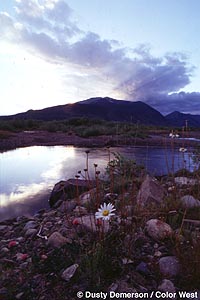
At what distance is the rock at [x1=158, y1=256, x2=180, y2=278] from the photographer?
94.2 inches

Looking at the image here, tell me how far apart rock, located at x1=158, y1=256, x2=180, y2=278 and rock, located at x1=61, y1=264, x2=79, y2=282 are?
69cm

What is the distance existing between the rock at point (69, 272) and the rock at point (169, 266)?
693 millimetres

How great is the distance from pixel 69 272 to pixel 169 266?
2.65 feet

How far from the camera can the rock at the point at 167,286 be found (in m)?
2.23

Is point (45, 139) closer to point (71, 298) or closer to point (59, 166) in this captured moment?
point (59, 166)

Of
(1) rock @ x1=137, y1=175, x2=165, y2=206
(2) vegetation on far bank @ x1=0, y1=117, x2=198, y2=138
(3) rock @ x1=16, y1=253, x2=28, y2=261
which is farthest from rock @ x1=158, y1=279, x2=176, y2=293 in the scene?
(2) vegetation on far bank @ x1=0, y1=117, x2=198, y2=138

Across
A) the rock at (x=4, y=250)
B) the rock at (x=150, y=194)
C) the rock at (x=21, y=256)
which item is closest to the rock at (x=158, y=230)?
the rock at (x=150, y=194)

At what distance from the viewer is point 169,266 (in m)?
2.45

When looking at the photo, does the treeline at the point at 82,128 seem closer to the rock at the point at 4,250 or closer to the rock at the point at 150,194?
the rock at the point at 150,194

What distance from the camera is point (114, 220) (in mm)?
3172

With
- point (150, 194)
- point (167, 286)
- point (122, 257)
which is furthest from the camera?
point (150, 194)

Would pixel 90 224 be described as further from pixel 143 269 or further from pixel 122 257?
pixel 143 269

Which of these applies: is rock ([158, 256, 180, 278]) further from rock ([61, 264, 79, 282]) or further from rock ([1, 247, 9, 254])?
rock ([1, 247, 9, 254])

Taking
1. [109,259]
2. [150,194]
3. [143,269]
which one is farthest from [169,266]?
[150,194]
